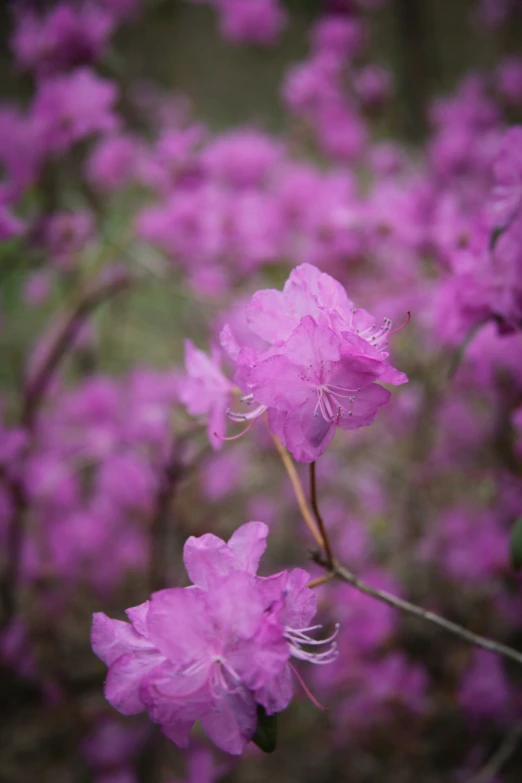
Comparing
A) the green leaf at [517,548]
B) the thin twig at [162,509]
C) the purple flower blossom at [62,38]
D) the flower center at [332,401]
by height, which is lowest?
the green leaf at [517,548]

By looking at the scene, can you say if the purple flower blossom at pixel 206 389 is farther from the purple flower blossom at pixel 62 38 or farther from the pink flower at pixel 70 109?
the purple flower blossom at pixel 62 38

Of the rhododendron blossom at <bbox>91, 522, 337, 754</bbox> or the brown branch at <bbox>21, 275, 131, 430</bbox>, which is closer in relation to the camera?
the rhododendron blossom at <bbox>91, 522, 337, 754</bbox>

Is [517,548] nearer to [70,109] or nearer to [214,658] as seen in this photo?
[214,658]

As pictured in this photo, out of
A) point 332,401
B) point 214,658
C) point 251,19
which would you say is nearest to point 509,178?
point 332,401

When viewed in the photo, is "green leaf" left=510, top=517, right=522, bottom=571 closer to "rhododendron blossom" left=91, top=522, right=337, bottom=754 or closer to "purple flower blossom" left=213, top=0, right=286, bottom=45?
"rhododendron blossom" left=91, top=522, right=337, bottom=754

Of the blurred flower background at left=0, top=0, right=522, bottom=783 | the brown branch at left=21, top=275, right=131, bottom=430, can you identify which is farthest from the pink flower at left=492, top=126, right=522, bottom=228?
the brown branch at left=21, top=275, right=131, bottom=430

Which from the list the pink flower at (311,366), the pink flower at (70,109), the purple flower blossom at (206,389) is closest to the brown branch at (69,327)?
the pink flower at (70,109)
